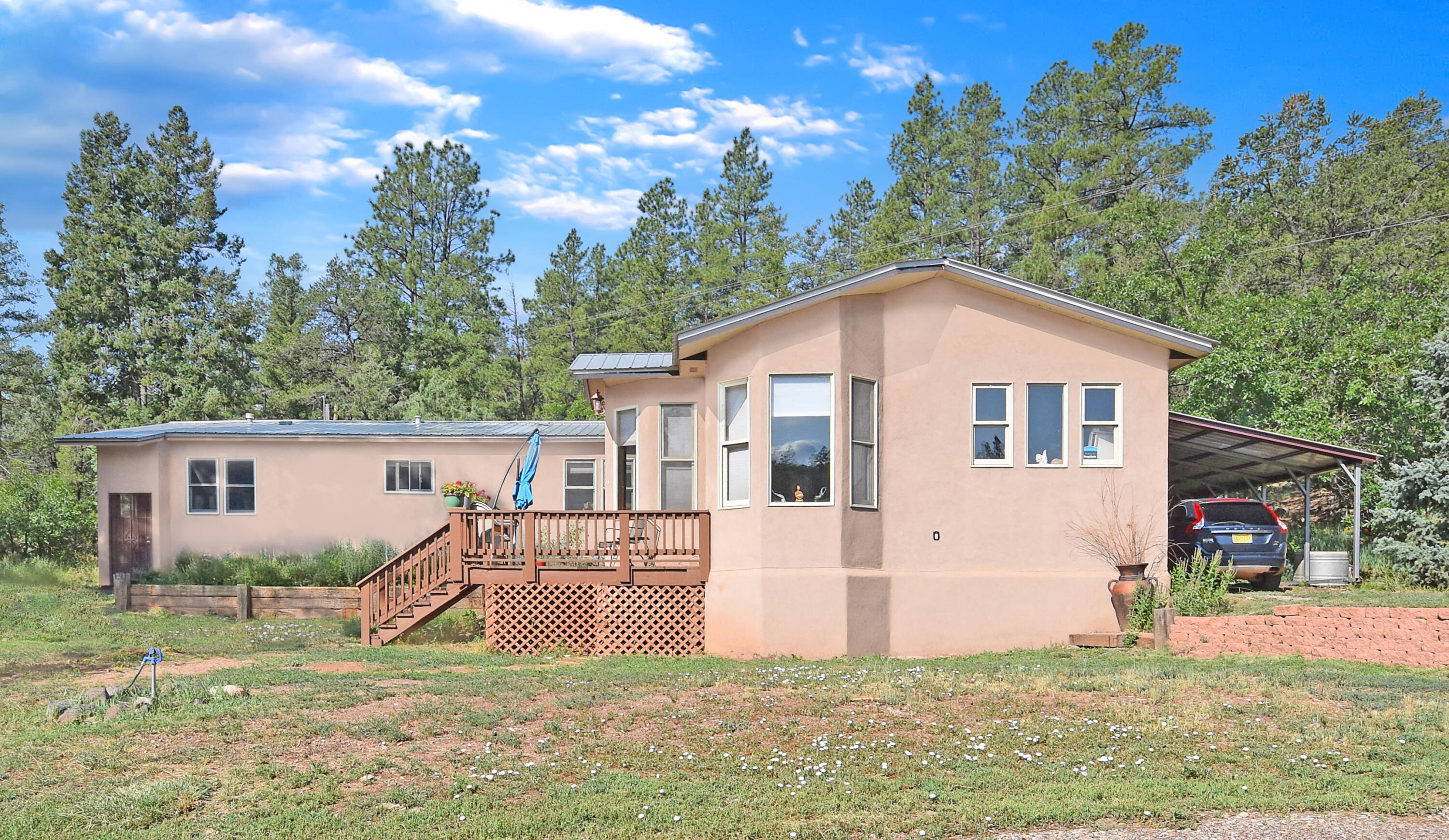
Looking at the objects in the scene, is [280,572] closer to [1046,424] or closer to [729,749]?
[1046,424]

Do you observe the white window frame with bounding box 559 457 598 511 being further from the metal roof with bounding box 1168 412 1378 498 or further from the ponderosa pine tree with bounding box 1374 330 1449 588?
the ponderosa pine tree with bounding box 1374 330 1449 588

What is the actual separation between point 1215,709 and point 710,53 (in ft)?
84.1

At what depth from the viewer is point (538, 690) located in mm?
11656

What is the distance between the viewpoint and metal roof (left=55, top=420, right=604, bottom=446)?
2353 cm

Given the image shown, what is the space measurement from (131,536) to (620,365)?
13.7 meters

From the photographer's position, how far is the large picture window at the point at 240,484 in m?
24.0

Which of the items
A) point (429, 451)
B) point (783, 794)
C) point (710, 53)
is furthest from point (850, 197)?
point (783, 794)

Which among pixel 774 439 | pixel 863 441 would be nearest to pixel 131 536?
pixel 774 439

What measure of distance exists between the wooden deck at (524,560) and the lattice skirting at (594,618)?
0.47 feet

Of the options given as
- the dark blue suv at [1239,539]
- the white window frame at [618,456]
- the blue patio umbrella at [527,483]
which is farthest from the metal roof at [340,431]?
the dark blue suv at [1239,539]

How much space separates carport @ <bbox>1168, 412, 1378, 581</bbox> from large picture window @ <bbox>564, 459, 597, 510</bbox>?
11499 mm

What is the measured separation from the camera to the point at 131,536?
80.5 ft

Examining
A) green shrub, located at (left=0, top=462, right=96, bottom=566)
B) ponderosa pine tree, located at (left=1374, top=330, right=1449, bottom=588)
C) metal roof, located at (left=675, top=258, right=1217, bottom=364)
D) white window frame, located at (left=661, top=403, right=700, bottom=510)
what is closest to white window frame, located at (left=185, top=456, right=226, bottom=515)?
green shrub, located at (left=0, top=462, right=96, bottom=566)

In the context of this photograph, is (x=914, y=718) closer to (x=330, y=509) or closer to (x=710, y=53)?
(x=330, y=509)
